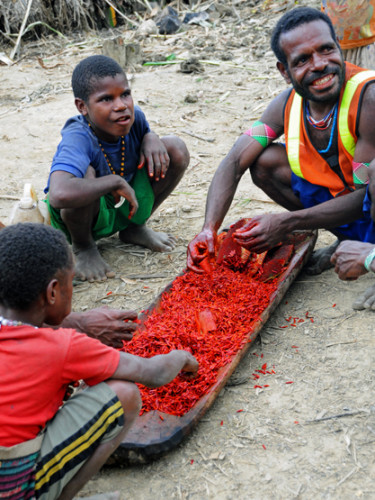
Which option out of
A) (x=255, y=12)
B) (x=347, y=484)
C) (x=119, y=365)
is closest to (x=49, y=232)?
(x=119, y=365)

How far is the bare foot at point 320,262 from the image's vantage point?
3.66 m

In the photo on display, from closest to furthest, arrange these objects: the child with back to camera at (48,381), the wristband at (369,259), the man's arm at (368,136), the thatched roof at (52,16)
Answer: the child with back to camera at (48,381), the wristband at (369,259), the man's arm at (368,136), the thatched roof at (52,16)

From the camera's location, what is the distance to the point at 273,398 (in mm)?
2703

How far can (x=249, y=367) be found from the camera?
9.62 feet

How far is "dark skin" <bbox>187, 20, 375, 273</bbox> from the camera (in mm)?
3137

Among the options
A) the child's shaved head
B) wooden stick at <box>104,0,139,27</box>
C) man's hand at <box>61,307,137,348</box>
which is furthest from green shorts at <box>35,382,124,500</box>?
wooden stick at <box>104,0,139,27</box>

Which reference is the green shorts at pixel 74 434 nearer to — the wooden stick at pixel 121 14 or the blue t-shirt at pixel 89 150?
the blue t-shirt at pixel 89 150

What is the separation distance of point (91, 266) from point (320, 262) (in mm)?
1530

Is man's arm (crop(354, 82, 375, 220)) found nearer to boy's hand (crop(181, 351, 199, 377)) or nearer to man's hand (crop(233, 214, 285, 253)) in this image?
man's hand (crop(233, 214, 285, 253))

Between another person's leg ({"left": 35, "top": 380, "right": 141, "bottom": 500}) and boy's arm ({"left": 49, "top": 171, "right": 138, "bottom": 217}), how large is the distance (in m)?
1.75

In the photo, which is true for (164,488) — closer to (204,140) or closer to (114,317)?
(114,317)

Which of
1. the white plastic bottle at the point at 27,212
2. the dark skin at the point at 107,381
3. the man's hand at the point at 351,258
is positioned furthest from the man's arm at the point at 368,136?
the white plastic bottle at the point at 27,212

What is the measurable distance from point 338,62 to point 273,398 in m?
1.81

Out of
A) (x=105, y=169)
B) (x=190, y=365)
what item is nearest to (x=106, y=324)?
(x=190, y=365)
